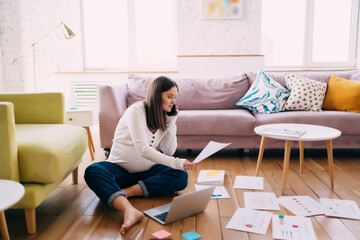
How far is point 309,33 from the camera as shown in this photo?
465cm

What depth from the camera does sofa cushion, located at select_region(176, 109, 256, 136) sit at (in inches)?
110

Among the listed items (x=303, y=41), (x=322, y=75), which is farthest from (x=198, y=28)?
(x=322, y=75)

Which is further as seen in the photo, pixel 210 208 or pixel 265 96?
pixel 265 96

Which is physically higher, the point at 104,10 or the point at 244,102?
the point at 104,10

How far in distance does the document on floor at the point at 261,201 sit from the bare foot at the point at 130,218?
61 cm

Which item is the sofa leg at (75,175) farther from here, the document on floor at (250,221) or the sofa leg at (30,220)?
the document on floor at (250,221)

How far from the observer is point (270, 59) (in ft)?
15.5

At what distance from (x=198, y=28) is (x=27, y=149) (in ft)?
11.1

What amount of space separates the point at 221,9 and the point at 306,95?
1973 mm

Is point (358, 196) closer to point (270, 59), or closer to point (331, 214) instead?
point (331, 214)

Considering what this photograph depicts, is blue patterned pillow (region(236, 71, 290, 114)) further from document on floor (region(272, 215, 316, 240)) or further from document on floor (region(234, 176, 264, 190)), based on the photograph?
document on floor (region(272, 215, 316, 240))

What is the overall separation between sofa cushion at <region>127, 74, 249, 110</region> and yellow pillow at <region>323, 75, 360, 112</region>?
772 millimetres

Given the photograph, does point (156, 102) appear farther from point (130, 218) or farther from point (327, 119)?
point (327, 119)

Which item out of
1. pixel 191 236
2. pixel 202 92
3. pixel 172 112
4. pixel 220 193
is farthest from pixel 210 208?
pixel 202 92
